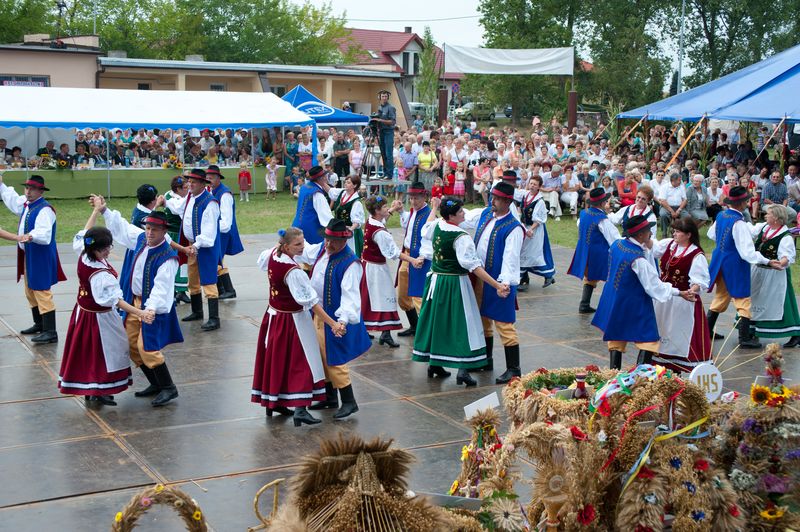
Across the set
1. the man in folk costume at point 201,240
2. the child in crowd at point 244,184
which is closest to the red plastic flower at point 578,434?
the man in folk costume at point 201,240

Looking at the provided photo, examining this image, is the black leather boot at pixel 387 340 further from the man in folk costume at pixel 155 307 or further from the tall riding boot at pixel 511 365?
the man in folk costume at pixel 155 307

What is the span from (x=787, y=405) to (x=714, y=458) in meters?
0.43

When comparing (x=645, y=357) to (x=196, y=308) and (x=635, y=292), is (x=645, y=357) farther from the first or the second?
(x=196, y=308)

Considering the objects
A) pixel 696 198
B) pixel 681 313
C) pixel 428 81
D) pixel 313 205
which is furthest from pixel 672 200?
pixel 428 81

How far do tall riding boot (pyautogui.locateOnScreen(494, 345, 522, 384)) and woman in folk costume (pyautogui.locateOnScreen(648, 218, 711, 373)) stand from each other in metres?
1.19

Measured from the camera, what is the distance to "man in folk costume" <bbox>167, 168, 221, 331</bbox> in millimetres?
10203

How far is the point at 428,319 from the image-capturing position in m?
8.08

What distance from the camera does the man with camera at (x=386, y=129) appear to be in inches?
763

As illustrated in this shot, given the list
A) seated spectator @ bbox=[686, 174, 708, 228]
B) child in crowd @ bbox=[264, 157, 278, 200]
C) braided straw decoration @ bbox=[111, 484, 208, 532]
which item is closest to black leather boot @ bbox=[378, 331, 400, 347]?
braided straw decoration @ bbox=[111, 484, 208, 532]

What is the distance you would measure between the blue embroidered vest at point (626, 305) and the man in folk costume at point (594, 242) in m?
3.21

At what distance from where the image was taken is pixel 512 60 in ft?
91.2


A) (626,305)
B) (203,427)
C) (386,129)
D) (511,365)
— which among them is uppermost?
(386,129)

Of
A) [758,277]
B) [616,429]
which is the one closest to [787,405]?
[616,429]

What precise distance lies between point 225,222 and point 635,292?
5283mm
